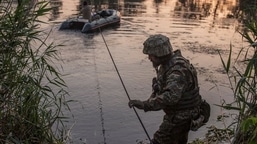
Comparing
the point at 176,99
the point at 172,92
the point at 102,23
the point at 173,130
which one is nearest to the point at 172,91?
the point at 172,92

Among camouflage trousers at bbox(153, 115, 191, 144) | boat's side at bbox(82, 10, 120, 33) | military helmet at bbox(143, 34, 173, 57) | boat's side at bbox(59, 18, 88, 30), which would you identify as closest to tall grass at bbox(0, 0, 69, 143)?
camouflage trousers at bbox(153, 115, 191, 144)

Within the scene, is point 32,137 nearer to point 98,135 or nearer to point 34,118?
point 34,118

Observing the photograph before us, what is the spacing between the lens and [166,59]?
470cm

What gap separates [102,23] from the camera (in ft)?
66.9

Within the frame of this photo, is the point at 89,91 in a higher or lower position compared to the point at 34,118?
lower

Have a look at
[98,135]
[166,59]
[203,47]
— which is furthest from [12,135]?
[203,47]

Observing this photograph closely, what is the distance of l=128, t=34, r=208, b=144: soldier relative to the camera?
14.7 ft

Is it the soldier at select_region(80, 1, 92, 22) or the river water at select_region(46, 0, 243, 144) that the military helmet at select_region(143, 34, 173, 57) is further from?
the soldier at select_region(80, 1, 92, 22)

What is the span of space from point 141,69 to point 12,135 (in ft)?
31.0

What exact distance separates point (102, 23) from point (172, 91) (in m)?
16.4

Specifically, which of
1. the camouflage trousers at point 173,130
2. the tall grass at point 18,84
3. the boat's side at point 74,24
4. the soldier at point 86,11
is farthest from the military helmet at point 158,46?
the boat's side at point 74,24

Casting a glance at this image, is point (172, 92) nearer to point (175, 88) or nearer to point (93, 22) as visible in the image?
point (175, 88)

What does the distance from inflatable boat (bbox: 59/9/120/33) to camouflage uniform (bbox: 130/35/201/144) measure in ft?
48.4

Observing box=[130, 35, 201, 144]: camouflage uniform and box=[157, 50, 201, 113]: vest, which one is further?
box=[157, 50, 201, 113]: vest
